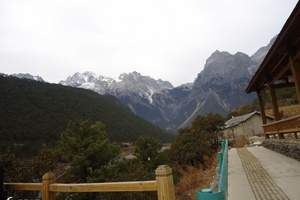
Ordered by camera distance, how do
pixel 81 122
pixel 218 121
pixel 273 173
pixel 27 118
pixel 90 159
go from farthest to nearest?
1. pixel 27 118
2. pixel 218 121
3. pixel 81 122
4. pixel 90 159
5. pixel 273 173

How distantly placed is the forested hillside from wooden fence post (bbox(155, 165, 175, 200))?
1667 inches

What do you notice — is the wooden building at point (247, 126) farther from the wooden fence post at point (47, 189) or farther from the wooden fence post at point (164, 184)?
the wooden fence post at point (164, 184)

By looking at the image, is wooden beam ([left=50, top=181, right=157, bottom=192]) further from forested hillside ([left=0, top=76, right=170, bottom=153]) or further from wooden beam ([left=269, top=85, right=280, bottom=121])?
forested hillside ([left=0, top=76, right=170, bottom=153])

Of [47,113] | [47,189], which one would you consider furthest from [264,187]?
[47,113]

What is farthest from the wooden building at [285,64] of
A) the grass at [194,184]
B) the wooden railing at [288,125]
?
the grass at [194,184]

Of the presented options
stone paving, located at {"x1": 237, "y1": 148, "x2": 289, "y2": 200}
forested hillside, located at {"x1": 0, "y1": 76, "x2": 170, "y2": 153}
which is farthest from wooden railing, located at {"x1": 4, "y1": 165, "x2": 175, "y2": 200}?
forested hillside, located at {"x1": 0, "y1": 76, "x2": 170, "y2": 153}

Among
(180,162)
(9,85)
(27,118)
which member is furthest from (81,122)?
(9,85)

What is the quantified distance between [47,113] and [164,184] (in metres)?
61.8

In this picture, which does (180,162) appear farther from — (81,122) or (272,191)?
(272,191)

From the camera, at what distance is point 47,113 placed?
199 feet

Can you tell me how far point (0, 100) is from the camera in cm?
5759

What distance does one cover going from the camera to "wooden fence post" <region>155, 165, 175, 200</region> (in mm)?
2992

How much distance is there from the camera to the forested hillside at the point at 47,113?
1960 inches

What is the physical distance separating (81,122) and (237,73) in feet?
539
